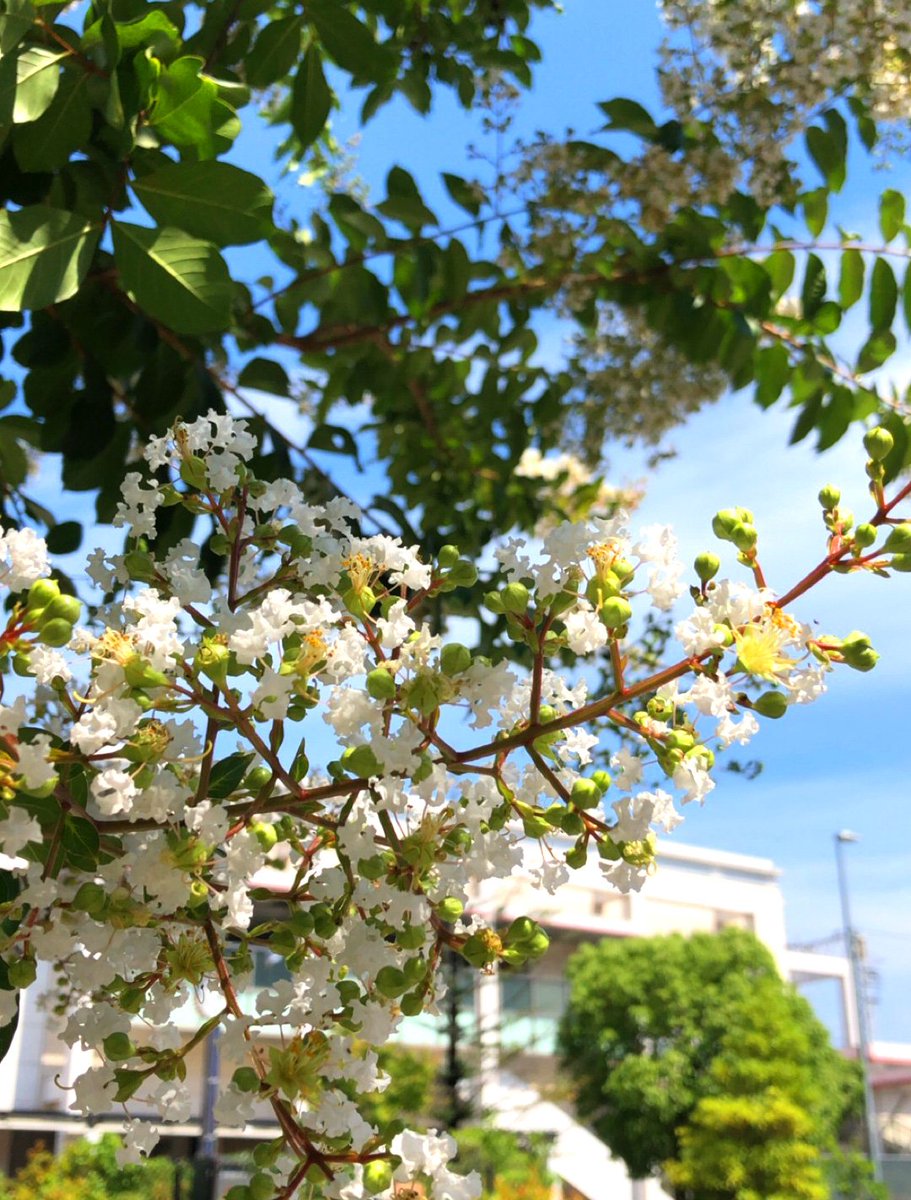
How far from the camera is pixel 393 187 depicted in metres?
1.65

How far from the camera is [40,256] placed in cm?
66

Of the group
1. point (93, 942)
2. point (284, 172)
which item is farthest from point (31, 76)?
point (284, 172)

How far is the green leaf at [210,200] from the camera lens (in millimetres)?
670

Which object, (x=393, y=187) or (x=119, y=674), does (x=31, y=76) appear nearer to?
(x=119, y=674)

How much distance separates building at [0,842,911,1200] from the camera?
1102 cm

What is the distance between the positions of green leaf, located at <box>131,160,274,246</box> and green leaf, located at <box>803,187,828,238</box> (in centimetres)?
115

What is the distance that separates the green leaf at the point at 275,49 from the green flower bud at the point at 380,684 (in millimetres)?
843

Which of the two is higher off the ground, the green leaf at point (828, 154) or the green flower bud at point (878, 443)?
the green leaf at point (828, 154)

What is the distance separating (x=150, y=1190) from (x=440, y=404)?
9.36 metres

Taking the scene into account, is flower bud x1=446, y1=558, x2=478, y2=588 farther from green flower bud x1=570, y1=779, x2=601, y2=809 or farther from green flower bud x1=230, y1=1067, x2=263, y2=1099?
green flower bud x1=230, y1=1067, x2=263, y2=1099

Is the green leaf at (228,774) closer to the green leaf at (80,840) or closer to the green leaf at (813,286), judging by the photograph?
the green leaf at (80,840)

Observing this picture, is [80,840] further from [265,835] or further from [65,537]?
[65,537]

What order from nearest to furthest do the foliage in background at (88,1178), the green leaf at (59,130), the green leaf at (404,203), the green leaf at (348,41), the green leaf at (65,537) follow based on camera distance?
the green leaf at (59,130) < the green leaf at (348,41) < the green leaf at (65,537) < the green leaf at (404,203) < the foliage in background at (88,1178)

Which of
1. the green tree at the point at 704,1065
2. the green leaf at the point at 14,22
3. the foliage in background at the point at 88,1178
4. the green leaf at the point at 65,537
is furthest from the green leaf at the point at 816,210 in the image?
the green tree at the point at 704,1065
